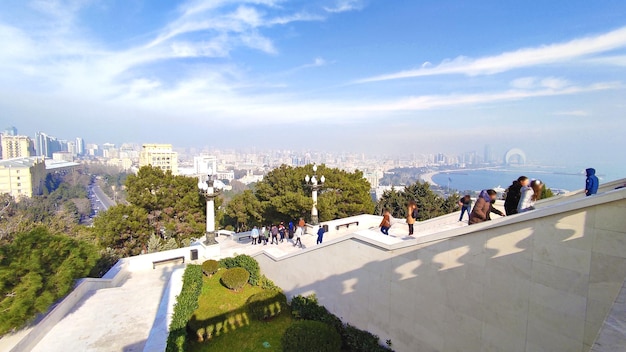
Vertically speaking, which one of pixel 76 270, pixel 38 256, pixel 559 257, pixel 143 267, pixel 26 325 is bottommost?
pixel 143 267

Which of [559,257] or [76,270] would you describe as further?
[76,270]

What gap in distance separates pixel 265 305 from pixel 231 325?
1043 mm

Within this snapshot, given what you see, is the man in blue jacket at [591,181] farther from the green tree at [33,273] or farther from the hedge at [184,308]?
the green tree at [33,273]

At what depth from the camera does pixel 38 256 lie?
6516mm

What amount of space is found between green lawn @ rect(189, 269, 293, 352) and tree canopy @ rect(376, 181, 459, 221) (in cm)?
1399

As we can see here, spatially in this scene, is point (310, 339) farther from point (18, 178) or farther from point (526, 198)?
point (18, 178)

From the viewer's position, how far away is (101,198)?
9781 cm

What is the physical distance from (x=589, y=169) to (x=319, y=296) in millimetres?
7026

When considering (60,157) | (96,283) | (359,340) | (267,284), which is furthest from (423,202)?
(60,157)

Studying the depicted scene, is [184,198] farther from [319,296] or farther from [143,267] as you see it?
[319,296]

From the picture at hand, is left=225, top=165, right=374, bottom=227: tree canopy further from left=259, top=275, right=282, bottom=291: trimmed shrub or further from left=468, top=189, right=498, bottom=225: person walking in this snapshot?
left=468, top=189, right=498, bottom=225: person walking

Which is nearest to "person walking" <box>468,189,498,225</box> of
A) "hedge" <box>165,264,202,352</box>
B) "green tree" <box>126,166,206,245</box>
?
"hedge" <box>165,264,202,352</box>

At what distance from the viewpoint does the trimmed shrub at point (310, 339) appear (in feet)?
21.3

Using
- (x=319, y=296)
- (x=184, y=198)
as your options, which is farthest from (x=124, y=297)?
(x=184, y=198)
